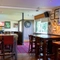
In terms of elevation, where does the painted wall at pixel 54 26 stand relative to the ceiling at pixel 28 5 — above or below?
below

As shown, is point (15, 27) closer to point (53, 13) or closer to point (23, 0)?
point (53, 13)

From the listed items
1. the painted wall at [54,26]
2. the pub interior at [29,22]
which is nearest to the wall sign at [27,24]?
the pub interior at [29,22]

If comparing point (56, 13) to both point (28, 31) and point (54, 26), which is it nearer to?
point (54, 26)

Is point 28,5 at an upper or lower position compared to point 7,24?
upper

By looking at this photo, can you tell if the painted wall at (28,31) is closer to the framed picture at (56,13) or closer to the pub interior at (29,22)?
the pub interior at (29,22)

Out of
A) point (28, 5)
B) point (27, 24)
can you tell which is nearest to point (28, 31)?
point (27, 24)

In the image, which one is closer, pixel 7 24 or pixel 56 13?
pixel 56 13

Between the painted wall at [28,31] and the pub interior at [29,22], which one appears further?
the painted wall at [28,31]

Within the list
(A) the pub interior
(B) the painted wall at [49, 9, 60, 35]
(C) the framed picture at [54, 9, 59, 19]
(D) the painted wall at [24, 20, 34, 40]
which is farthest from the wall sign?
(C) the framed picture at [54, 9, 59, 19]

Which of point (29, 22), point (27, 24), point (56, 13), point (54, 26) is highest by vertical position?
point (56, 13)

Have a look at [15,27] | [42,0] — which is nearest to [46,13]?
[42,0]

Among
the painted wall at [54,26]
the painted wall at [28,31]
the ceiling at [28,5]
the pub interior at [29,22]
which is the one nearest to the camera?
the ceiling at [28,5]

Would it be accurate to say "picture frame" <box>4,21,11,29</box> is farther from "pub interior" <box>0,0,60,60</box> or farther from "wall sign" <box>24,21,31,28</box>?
"wall sign" <box>24,21,31,28</box>

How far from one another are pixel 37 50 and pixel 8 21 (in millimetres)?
6853
